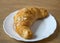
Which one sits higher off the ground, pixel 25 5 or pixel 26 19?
pixel 25 5

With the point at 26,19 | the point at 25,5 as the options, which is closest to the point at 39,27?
the point at 26,19

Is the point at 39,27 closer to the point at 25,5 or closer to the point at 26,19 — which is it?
the point at 26,19

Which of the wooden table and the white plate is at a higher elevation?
the wooden table

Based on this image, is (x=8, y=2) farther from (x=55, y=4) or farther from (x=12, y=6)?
(x=55, y=4)

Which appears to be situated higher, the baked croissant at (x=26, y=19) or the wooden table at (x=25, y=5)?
the wooden table at (x=25, y=5)

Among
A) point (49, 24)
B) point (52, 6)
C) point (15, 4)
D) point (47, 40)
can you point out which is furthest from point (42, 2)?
point (47, 40)
